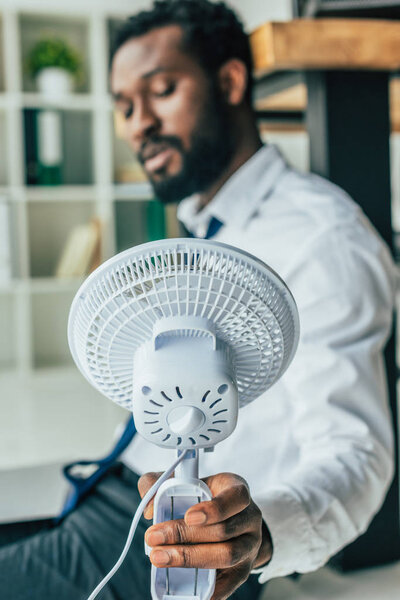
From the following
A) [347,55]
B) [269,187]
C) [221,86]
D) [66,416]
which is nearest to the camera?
[347,55]

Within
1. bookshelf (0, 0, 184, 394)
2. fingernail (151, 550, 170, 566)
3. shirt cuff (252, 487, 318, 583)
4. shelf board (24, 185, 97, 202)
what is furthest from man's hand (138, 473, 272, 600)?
shelf board (24, 185, 97, 202)

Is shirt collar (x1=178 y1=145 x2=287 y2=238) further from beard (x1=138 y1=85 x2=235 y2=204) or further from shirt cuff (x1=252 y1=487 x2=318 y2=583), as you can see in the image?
shirt cuff (x1=252 y1=487 x2=318 y2=583)

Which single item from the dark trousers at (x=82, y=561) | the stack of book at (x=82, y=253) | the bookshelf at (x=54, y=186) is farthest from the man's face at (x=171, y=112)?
the stack of book at (x=82, y=253)

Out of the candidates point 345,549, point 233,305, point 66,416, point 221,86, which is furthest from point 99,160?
point 233,305

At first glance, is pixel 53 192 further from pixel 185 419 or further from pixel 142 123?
pixel 185 419

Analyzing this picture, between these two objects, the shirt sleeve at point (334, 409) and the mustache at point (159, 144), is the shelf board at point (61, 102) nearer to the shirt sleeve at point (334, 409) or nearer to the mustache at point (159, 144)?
the mustache at point (159, 144)

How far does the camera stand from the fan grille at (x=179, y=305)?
362 millimetres

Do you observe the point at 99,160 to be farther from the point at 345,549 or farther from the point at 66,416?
the point at 345,549

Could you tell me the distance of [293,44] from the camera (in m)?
0.84

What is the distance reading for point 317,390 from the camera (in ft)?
2.42

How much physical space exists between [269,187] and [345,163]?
0.39ft

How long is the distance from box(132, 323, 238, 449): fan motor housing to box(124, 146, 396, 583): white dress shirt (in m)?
0.20

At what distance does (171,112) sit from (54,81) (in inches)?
94.0

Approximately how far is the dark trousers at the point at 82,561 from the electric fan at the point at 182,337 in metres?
0.41
